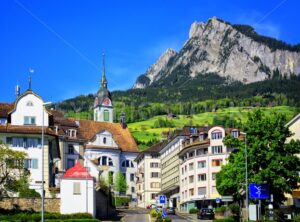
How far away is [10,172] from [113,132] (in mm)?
95588

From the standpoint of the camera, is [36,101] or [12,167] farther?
[36,101]

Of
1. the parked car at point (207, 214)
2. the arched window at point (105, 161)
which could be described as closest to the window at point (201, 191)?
the arched window at point (105, 161)

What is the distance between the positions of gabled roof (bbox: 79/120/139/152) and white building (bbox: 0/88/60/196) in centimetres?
6093

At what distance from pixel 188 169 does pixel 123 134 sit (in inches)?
1670

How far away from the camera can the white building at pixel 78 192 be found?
75562 mm

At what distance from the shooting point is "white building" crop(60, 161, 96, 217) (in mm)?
75562

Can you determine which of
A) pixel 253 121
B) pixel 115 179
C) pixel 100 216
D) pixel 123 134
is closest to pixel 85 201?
pixel 100 216

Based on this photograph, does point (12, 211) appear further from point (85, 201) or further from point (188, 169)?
point (188, 169)

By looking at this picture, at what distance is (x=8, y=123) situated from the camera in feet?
309

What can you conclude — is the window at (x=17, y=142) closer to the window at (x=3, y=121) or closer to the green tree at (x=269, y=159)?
the window at (x=3, y=121)

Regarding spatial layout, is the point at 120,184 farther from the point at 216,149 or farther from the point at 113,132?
the point at 216,149

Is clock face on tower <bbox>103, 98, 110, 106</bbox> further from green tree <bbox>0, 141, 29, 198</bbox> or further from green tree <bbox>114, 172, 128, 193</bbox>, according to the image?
green tree <bbox>0, 141, 29, 198</bbox>

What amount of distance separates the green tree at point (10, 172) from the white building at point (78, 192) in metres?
5.36

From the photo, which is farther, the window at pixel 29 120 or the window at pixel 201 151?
the window at pixel 201 151
